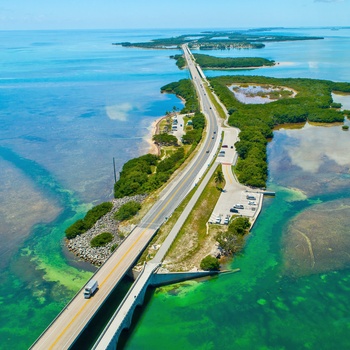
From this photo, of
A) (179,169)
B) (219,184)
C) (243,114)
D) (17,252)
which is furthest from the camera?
(243,114)

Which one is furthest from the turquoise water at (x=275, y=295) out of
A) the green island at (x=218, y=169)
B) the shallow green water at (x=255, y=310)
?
the green island at (x=218, y=169)

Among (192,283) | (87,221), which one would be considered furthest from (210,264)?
(87,221)

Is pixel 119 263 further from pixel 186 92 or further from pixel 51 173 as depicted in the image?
pixel 186 92

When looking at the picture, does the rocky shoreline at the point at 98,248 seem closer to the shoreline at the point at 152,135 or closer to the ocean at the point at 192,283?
the ocean at the point at 192,283

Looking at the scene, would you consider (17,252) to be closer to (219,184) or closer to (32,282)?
(32,282)

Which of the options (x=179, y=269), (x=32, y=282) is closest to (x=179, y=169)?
(x=179, y=269)

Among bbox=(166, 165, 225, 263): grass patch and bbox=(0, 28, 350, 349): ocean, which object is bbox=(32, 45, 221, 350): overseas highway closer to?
bbox=(166, 165, 225, 263): grass patch

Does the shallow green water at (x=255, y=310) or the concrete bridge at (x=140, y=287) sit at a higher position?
the concrete bridge at (x=140, y=287)

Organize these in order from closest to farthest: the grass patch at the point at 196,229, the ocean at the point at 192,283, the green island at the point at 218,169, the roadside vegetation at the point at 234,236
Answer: the ocean at the point at 192,283, the grass patch at the point at 196,229, the roadside vegetation at the point at 234,236, the green island at the point at 218,169
